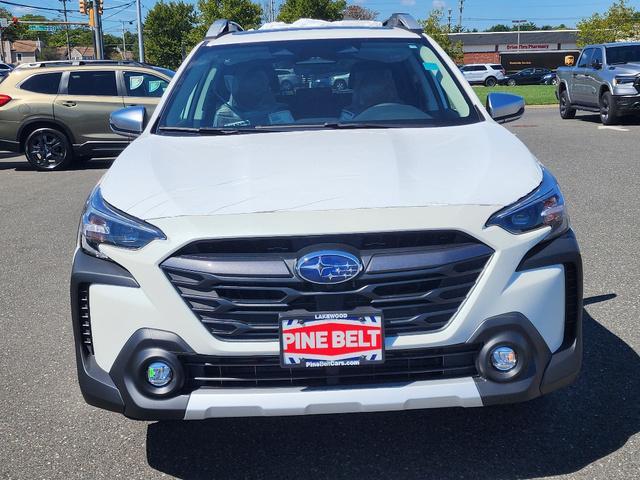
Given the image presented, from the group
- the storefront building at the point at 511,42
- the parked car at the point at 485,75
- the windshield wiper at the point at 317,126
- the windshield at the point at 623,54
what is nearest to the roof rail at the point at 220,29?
the windshield wiper at the point at 317,126

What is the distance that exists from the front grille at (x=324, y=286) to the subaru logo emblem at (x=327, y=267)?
0.03 metres

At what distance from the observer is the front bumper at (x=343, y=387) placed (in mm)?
2854

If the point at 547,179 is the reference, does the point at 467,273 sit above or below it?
below

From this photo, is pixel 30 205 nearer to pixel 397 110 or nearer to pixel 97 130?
pixel 97 130

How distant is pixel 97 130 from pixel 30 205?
11.8 feet

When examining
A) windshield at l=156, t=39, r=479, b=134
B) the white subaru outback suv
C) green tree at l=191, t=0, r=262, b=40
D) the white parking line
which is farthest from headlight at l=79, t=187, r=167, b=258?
green tree at l=191, t=0, r=262, b=40

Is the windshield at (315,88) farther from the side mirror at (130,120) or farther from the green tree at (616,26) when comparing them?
the green tree at (616,26)

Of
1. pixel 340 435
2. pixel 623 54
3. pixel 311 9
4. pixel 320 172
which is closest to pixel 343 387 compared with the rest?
pixel 340 435

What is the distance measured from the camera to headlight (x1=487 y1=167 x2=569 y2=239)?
9.56ft

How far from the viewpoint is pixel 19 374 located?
169 inches

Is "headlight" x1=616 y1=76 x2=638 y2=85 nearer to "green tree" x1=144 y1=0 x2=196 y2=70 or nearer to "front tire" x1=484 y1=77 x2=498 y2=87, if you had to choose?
"front tire" x1=484 y1=77 x2=498 y2=87

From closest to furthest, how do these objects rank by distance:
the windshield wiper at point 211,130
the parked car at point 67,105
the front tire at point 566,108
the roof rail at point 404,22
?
the windshield wiper at point 211,130 → the roof rail at point 404,22 → the parked car at point 67,105 → the front tire at point 566,108

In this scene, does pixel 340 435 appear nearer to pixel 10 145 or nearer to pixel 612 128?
pixel 10 145

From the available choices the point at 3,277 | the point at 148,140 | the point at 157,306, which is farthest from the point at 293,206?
the point at 3,277
